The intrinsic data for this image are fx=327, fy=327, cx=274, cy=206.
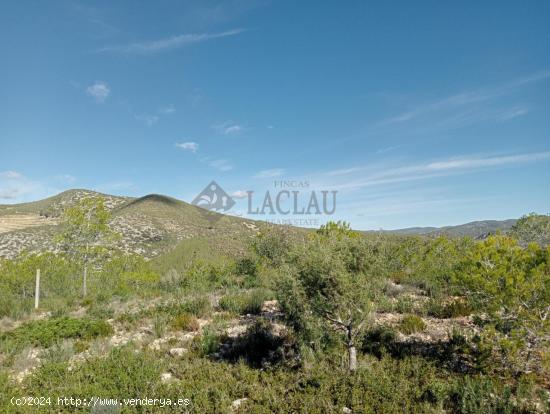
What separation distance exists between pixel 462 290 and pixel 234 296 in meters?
8.86

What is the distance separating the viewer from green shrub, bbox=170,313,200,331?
1032cm

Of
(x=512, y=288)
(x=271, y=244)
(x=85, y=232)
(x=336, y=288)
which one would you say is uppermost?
(x=85, y=232)

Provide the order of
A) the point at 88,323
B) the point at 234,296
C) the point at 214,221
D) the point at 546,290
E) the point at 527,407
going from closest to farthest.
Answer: the point at 527,407 → the point at 546,290 → the point at 88,323 → the point at 234,296 → the point at 214,221

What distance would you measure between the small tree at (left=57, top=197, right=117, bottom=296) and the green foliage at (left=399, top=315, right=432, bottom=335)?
16.3 m

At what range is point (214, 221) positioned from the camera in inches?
3019

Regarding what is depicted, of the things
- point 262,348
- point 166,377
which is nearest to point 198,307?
point 262,348

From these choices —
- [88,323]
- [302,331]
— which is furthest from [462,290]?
[88,323]

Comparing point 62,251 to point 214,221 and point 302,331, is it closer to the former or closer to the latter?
point 302,331

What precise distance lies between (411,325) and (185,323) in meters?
6.79

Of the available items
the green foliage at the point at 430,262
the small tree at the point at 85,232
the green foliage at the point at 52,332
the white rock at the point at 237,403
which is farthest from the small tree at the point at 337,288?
the small tree at the point at 85,232

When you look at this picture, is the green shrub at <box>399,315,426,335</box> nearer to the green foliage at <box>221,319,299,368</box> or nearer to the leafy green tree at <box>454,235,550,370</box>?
the leafy green tree at <box>454,235,550,370</box>

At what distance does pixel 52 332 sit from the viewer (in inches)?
393

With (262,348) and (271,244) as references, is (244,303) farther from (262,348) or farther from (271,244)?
(271,244)

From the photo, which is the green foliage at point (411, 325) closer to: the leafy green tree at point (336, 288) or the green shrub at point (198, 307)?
the leafy green tree at point (336, 288)
